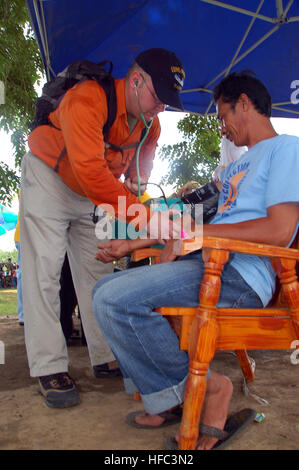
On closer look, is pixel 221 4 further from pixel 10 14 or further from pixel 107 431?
pixel 10 14

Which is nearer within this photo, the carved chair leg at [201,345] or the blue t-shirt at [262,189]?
the carved chair leg at [201,345]

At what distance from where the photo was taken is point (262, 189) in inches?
59.9

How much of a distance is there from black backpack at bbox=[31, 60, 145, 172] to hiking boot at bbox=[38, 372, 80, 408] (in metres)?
1.06

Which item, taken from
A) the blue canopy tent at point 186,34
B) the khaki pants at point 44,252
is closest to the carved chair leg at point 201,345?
the khaki pants at point 44,252

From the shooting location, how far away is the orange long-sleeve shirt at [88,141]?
1.67 metres

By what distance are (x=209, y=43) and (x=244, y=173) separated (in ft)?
9.15

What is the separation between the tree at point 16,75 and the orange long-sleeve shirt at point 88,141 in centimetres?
415

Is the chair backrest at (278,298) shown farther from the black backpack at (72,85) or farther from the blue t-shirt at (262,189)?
the black backpack at (72,85)

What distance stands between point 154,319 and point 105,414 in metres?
0.65

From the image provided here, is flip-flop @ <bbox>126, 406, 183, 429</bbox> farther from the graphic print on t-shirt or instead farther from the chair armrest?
the graphic print on t-shirt

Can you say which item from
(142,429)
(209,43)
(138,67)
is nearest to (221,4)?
(209,43)

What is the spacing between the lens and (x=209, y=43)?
386 centimetres

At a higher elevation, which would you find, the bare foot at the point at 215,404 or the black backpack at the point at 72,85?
the black backpack at the point at 72,85
